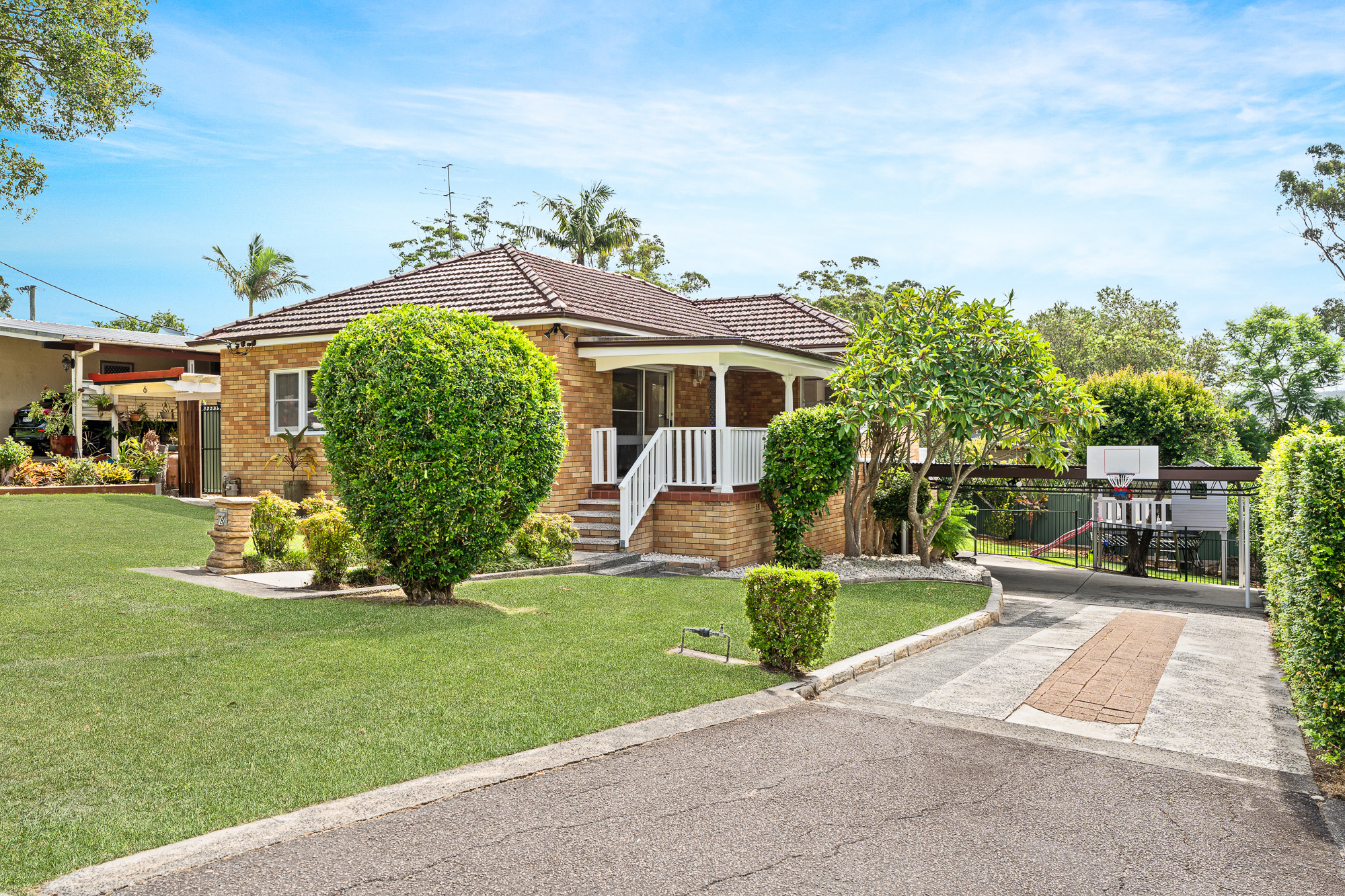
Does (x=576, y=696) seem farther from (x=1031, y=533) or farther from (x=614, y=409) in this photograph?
(x=1031, y=533)

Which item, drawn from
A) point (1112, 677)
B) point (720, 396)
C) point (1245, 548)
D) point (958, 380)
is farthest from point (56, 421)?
point (1245, 548)

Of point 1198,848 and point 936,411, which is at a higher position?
point 936,411

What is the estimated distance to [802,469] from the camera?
1412cm

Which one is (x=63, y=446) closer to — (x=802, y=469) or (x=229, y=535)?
(x=229, y=535)

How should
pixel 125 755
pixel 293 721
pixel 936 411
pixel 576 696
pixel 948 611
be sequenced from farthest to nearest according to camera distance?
1. pixel 936 411
2. pixel 948 611
3. pixel 576 696
4. pixel 293 721
5. pixel 125 755

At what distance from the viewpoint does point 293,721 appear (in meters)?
5.39

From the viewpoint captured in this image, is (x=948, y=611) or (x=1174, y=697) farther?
(x=948, y=611)

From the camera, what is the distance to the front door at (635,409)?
A: 1683 cm

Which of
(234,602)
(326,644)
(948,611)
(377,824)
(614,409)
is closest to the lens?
(377,824)

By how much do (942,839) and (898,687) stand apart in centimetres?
317

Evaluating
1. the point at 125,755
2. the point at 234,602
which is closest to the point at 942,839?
the point at 125,755

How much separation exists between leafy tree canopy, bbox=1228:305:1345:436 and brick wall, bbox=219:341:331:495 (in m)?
29.7

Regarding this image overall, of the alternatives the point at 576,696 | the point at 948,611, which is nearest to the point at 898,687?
the point at 576,696

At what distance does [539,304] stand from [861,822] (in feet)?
38.8
